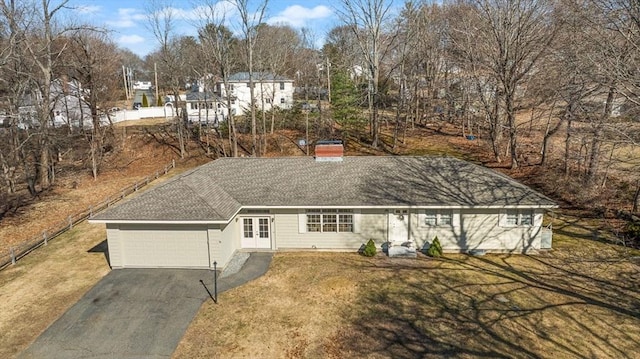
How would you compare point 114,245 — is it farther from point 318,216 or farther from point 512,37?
point 512,37

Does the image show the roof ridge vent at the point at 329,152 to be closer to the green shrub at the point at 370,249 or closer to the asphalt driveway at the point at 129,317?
Answer: the green shrub at the point at 370,249

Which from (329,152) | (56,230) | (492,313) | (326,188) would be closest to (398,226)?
(326,188)

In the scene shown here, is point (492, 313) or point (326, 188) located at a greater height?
point (326, 188)

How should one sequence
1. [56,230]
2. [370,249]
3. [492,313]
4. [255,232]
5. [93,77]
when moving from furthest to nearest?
[93,77]
[56,230]
[255,232]
[370,249]
[492,313]

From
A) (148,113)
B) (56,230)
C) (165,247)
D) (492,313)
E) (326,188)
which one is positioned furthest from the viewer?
(148,113)

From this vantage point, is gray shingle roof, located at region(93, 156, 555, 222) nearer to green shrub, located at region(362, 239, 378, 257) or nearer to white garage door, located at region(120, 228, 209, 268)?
white garage door, located at region(120, 228, 209, 268)

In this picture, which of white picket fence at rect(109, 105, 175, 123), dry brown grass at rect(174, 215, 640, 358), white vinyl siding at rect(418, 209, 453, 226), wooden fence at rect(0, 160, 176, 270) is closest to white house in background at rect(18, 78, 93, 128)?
white picket fence at rect(109, 105, 175, 123)

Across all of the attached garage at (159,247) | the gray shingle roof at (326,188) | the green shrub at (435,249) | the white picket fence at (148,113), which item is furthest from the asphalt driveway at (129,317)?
the white picket fence at (148,113)
